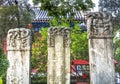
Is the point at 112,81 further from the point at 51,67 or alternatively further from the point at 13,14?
the point at 13,14

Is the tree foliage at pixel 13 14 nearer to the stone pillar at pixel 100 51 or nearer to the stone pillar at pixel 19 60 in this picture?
the stone pillar at pixel 19 60

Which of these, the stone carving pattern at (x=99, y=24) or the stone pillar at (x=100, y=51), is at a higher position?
the stone carving pattern at (x=99, y=24)

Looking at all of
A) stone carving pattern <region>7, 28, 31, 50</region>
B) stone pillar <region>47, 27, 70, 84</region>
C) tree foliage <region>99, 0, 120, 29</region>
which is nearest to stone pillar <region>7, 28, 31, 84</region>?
stone carving pattern <region>7, 28, 31, 50</region>

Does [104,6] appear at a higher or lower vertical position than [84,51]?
higher

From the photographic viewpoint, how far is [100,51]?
12461 millimetres

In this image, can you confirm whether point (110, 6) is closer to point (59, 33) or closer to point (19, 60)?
point (59, 33)

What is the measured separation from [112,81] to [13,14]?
237 inches

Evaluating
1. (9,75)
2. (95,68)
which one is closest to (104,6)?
(95,68)

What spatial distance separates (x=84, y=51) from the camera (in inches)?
783

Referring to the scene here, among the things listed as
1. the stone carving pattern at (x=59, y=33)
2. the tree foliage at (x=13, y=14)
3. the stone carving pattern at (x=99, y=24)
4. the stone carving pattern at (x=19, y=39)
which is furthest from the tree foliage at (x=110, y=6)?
the stone carving pattern at (x=19, y=39)

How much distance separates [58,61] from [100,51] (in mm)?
1523

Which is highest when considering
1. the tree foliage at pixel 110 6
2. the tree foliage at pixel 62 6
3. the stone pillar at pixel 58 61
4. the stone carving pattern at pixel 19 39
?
the tree foliage at pixel 110 6

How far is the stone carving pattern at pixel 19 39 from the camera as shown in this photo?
43.1ft

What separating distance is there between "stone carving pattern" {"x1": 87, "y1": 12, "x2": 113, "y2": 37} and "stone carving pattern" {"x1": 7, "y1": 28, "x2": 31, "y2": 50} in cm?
222
